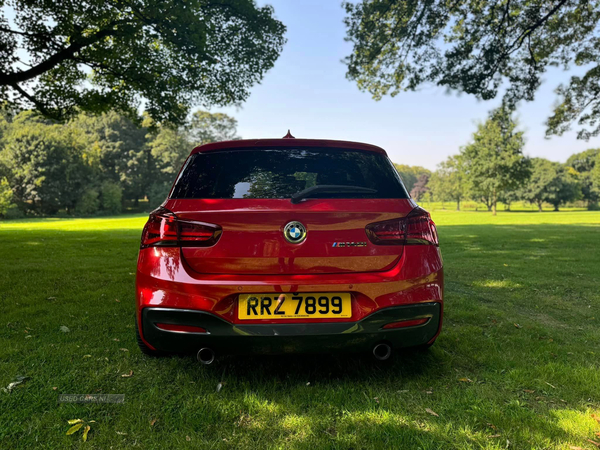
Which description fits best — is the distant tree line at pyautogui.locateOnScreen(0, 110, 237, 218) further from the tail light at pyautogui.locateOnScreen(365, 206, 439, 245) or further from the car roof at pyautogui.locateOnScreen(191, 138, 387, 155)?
the tail light at pyautogui.locateOnScreen(365, 206, 439, 245)

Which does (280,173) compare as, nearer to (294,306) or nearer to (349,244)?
(349,244)

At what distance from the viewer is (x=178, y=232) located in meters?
2.21

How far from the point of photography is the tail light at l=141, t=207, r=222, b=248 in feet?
7.13

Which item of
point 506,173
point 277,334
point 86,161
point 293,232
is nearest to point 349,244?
point 293,232

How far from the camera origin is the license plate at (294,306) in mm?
2146

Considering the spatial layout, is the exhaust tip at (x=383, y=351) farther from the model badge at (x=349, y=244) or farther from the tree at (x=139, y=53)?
the tree at (x=139, y=53)

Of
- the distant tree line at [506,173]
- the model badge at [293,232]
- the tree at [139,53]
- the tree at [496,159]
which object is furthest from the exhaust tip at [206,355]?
the tree at [496,159]

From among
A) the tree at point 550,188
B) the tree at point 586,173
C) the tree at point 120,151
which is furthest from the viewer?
the tree at point 586,173

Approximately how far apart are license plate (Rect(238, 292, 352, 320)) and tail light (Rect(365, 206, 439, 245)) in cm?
40

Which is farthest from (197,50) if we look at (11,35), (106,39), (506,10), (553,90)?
(553,90)

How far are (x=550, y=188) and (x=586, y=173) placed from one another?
24.4 metres

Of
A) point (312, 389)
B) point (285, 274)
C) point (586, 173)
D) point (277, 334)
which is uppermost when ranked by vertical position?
point (586, 173)

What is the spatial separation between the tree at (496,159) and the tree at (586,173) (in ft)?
135

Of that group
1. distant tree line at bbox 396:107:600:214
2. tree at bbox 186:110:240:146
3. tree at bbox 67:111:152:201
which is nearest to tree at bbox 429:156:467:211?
distant tree line at bbox 396:107:600:214
